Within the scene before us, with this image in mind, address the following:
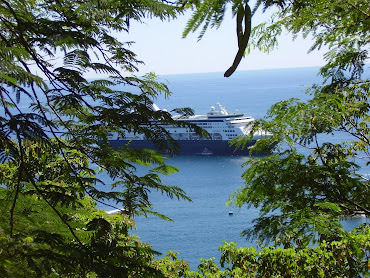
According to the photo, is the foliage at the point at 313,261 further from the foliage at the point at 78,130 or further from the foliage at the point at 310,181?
the foliage at the point at 78,130

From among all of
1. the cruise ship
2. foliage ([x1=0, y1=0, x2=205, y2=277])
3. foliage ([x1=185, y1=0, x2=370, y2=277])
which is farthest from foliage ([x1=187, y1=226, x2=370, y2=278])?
the cruise ship

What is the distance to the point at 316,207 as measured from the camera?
233 cm

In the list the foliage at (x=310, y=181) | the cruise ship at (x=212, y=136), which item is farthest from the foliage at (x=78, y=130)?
the cruise ship at (x=212, y=136)

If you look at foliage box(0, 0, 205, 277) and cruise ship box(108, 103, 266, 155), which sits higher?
foliage box(0, 0, 205, 277)

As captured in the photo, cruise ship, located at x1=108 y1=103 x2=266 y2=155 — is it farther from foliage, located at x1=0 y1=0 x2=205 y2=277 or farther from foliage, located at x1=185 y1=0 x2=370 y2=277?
foliage, located at x1=0 y1=0 x2=205 y2=277

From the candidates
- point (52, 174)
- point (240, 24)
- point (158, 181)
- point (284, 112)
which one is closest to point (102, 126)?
point (158, 181)

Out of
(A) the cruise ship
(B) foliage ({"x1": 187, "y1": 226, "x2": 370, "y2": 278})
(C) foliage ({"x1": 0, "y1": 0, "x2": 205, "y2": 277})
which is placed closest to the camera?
(C) foliage ({"x1": 0, "y1": 0, "x2": 205, "y2": 277})

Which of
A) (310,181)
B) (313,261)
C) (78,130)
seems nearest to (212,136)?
(310,181)

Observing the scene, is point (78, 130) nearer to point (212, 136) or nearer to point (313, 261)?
point (313, 261)

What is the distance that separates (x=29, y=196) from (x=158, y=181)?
45 centimetres

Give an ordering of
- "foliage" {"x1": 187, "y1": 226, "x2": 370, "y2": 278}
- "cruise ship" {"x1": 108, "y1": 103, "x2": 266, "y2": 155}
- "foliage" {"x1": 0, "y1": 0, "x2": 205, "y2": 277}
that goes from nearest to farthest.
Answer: "foliage" {"x1": 0, "y1": 0, "x2": 205, "y2": 277}, "foliage" {"x1": 187, "y1": 226, "x2": 370, "y2": 278}, "cruise ship" {"x1": 108, "y1": 103, "x2": 266, "y2": 155}

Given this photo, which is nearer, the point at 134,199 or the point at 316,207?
the point at 134,199

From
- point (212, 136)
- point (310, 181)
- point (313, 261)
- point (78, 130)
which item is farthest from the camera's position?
point (212, 136)

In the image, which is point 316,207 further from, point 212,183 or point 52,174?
point 212,183
